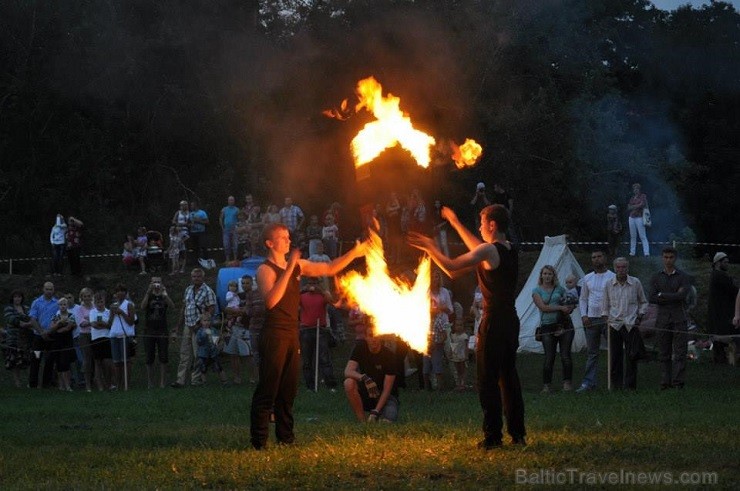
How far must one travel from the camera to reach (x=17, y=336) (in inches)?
869

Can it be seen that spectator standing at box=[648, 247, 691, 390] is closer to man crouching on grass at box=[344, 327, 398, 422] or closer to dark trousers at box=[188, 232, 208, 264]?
man crouching on grass at box=[344, 327, 398, 422]

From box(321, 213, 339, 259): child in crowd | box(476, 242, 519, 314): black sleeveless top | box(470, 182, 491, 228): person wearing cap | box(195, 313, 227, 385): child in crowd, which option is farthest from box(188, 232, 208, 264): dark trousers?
box(476, 242, 519, 314): black sleeveless top

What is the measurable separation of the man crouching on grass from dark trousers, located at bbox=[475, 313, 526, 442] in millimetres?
3185

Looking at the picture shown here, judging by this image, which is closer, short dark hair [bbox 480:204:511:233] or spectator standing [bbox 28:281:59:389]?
short dark hair [bbox 480:204:511:233]

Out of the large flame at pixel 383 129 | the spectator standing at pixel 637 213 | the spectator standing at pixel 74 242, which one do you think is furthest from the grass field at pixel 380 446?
the spectator standing at pixel 74 242

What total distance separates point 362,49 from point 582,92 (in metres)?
8.30

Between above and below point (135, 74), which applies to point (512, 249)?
below

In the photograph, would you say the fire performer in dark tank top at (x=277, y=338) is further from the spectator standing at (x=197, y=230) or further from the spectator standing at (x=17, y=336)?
the spectator standing at (x=197, y=230)

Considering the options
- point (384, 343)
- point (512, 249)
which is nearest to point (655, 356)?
point (384, 343)

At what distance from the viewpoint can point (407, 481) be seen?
8.57 m

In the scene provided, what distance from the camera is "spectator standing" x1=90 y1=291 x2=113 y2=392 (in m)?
20.4

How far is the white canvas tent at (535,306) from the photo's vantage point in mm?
22969

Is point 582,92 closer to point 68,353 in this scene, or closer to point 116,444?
point 68,353

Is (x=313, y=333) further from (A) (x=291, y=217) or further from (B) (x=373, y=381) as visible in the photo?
(A) (x=291, y=217)
